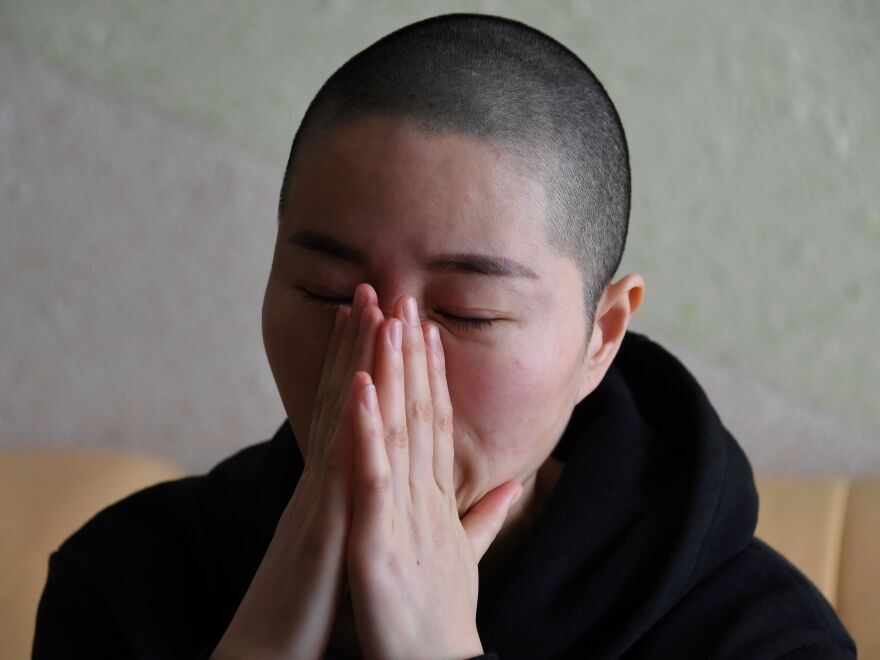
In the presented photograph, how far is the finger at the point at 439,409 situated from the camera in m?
0.97

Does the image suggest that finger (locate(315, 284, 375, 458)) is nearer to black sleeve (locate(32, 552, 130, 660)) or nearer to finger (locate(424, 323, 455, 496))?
finger (locate(424, 323, 455, 496))

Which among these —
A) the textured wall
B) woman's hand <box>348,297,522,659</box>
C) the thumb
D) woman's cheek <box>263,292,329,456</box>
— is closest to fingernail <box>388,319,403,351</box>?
woman's hand <box>348,297,522,659</box>

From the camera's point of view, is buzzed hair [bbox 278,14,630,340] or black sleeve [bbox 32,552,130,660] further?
black sleeve [bbox 32,552,130,660]

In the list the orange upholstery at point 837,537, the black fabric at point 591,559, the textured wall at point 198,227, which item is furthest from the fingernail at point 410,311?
the textured wall at point 198,227

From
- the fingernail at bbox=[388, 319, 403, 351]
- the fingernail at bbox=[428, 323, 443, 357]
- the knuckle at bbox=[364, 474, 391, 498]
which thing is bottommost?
the knuckle at bbox=[364, 474, 391, 498]

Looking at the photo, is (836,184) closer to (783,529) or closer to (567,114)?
(783,529)

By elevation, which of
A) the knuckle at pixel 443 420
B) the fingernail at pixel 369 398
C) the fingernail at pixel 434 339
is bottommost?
the knuckle at pixel 443 420

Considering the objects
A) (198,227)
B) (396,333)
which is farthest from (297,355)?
(198,227)

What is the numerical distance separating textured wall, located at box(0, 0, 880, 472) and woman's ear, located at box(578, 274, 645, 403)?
79cm

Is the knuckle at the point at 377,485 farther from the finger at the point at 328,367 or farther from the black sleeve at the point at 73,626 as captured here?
the black sleeve at the point at 73,626

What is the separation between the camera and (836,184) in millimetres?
1905

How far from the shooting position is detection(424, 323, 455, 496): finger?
97cm

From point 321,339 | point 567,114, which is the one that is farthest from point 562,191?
point 321,339

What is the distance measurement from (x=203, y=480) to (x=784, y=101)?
1.24m
